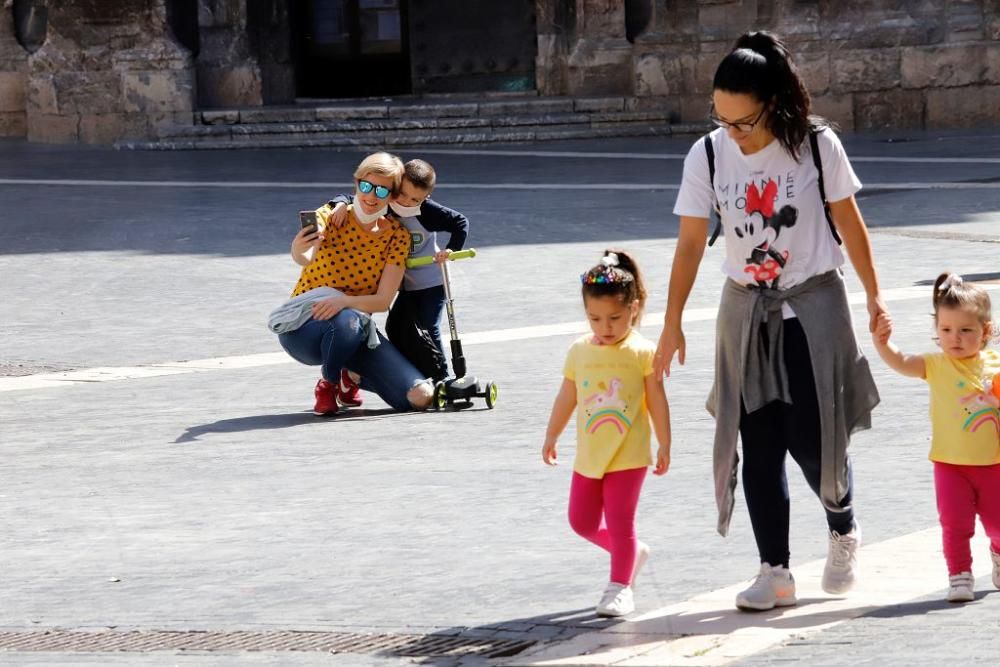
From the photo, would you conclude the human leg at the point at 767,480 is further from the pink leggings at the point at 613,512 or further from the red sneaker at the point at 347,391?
the red sneaker at the point at 347,391

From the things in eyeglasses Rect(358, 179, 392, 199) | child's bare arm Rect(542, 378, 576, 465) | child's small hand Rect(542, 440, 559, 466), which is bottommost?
child's small hand Rect(542, 440, 559, 466)

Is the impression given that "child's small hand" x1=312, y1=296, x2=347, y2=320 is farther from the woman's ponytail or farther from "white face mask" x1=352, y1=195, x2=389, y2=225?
the woman's ponytail

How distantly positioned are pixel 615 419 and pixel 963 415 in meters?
0.91

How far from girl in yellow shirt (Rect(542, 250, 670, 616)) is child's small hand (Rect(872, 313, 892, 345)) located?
0.58 meters

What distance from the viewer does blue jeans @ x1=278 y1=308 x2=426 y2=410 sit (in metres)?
8.50

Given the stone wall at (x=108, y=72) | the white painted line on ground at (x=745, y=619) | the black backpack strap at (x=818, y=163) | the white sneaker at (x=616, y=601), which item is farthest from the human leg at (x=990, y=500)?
the stone wall at (x=108, y=72)

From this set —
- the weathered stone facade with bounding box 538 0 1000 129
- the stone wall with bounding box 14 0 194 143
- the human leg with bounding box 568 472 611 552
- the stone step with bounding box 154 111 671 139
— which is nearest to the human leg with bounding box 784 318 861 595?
the human leg with bounding box 568 472 611 552

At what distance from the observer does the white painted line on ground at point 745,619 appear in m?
4.55

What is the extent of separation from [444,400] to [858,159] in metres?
11.1

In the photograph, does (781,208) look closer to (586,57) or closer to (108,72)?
(586,57)

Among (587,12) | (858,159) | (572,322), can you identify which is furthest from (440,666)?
(587,12)

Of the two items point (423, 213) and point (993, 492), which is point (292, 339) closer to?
point (423, 213)

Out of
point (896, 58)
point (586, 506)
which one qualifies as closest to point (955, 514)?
point (586, 506)

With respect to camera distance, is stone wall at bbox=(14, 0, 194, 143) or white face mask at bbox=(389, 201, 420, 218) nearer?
white face mask at bbox=(389, 201, 420, 218)
